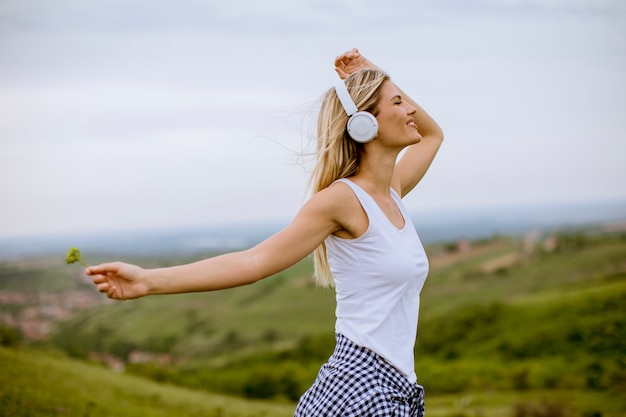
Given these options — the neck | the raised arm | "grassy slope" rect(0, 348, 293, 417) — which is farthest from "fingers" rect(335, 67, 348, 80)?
"grassy slope" rect(0, 348, 293, 417)

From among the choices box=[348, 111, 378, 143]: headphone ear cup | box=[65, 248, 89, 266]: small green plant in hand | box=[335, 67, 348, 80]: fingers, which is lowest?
box=[65, 248, 89, 266]: small green plant in hand

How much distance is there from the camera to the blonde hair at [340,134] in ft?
10.9

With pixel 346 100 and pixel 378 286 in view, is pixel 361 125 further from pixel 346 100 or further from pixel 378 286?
pixel 378 286

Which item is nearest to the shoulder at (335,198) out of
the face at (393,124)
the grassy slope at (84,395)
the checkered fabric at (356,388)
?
the face at (393,124)

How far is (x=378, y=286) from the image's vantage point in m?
3.10

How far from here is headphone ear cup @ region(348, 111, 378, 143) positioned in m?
3.24

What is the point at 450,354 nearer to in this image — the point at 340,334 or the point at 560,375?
the point at 560,375

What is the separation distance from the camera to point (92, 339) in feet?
48.1

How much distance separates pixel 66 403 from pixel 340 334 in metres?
3.02

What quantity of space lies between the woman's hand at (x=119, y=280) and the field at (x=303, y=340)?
291 cm

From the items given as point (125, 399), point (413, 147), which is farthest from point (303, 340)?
point (413, 147)

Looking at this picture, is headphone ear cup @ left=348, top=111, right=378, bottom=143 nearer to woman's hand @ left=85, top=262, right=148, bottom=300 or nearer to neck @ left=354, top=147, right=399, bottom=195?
neck @ left=354, top=147, right=399, bottom=195

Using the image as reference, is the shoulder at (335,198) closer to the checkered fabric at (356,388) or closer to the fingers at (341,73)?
the checkered fabric at (356,388)

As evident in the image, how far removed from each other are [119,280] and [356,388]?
123cm
